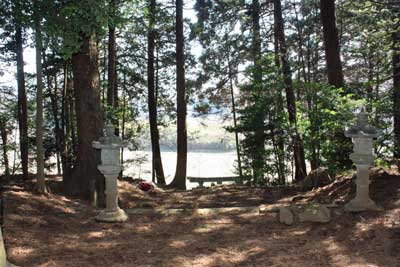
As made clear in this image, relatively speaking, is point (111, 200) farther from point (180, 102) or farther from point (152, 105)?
point (152, 105)

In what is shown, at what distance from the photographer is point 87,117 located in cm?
875

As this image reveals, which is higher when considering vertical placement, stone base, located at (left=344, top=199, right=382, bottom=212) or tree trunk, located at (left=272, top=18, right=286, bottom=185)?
tree trunk, located at (left=272, top=18, right=286, bottom=185)

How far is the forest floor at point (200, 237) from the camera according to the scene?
5.02 meters

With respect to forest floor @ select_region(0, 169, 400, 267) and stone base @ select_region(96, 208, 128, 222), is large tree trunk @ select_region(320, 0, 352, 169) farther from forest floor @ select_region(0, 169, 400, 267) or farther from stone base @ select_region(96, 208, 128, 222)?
stone base @ select_region(96, 208, 128, 222)

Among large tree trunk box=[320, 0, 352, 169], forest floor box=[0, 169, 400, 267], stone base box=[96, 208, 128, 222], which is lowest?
forest floor box=[0, 169, 400, 267]

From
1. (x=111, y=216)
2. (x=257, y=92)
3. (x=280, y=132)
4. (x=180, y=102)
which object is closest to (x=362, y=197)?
(x=111, y=216)

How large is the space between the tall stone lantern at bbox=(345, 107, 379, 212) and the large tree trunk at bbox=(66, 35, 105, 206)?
16.2 ft

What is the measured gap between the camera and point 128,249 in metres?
5.61

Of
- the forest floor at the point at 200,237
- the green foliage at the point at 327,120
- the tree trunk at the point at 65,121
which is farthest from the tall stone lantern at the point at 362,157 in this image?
the tree trunk at the point at 65,121

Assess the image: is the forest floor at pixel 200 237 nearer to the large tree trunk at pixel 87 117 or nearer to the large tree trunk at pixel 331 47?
the large tree trunk at pixel 87 117

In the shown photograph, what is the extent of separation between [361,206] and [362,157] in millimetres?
803

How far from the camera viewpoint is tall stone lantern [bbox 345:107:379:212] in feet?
22.0

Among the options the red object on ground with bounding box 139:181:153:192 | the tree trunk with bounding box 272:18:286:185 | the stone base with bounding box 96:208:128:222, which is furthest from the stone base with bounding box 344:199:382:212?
the red object on ground with bounding box 139:181:153:192

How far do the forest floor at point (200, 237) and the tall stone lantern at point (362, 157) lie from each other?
0.25 metres
